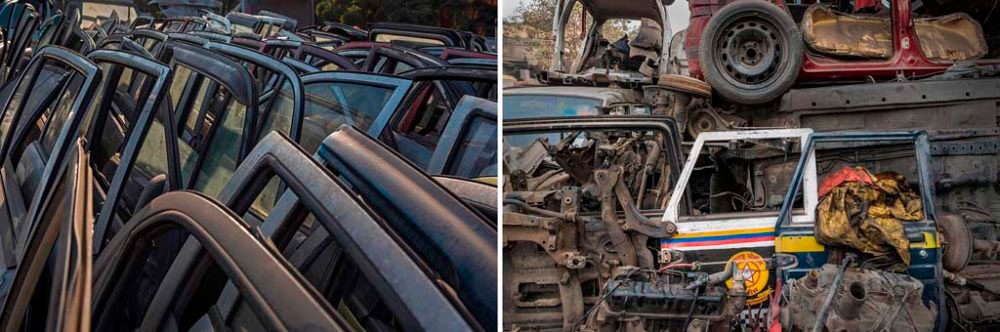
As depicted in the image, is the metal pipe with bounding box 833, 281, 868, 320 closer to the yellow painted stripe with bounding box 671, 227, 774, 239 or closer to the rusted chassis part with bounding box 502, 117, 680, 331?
the yellow painted stripe with bounding box 671, 227, 774, 239

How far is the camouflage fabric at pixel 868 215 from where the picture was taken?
6.68ft

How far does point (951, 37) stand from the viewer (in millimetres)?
2348

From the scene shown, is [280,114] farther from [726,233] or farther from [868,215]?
[868,215]

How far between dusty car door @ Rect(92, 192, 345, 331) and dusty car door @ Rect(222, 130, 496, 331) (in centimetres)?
8

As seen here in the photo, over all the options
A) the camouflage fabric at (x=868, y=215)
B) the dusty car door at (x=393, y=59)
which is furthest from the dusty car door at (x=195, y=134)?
the camouflage fabric at (x=868, y=215)

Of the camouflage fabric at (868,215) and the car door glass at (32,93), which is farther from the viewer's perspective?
the car door glass at (32,93)

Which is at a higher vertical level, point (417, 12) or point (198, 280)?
point (417, 12)

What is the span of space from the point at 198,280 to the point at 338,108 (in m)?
0.55

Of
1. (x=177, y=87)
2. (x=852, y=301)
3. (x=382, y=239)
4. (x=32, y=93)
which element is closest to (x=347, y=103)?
(x=177, y=87)

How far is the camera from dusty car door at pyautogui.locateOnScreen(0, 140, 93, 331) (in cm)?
206

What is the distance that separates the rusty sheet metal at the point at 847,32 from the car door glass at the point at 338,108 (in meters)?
1.05

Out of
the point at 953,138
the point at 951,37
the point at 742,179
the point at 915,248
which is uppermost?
the point at 951,37

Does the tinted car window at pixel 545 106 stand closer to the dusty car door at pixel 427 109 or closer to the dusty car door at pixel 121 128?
the dusty car door at pixel 427 109

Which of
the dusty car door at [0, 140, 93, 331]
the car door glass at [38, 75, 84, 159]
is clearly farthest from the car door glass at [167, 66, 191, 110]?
the car door glass at [38, 75, 84, 159]
